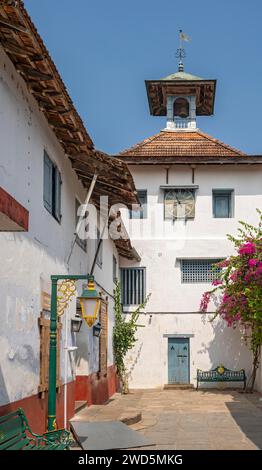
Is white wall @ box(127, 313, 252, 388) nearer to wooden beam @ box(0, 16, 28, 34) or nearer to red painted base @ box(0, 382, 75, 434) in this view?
red painted base @ box(0, 382, 75, 434)

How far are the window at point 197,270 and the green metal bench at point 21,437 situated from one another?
1471 cm

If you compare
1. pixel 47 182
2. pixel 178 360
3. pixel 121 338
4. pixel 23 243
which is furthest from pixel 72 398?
pixel 178 360

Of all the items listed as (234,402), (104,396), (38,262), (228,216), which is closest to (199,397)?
(234,402)

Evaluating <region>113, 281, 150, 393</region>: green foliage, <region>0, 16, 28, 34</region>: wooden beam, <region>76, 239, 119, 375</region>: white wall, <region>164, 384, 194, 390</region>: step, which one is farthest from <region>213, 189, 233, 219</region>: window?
<region>0, 16, 28, 34</region>: wooden beam

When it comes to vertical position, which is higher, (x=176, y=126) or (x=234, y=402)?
(x=176, y=126)

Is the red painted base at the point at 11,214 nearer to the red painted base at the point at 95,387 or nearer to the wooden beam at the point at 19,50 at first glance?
the wooden beam at the point at 19,50

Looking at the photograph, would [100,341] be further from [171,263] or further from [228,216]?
[228,216]

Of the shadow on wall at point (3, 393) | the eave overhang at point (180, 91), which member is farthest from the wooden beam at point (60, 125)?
the eave overhang at point (180, 91)

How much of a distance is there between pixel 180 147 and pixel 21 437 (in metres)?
17.8

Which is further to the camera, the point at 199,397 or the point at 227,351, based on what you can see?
the point at 227,351

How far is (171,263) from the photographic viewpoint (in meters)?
22.8

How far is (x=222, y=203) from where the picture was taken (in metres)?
23.1

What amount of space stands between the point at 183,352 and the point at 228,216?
4795mm

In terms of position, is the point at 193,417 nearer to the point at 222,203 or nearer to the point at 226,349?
the point at 226,349
